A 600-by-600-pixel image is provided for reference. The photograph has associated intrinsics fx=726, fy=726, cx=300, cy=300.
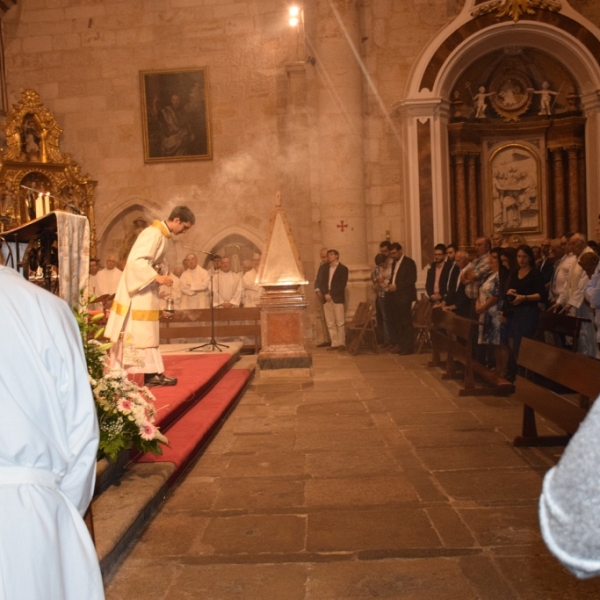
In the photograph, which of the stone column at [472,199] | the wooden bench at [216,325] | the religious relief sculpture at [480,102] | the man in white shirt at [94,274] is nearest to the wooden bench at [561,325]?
the wooden bench at [216,325]

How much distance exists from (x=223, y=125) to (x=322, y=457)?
961 centimetres

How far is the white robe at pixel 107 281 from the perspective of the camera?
13.3 meters

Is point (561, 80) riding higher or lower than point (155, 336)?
higher

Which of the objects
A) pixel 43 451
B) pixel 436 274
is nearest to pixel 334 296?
pixel 436 274

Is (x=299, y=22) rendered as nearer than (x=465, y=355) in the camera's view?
No

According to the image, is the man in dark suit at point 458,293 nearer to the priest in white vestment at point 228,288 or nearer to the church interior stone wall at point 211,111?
the church interior stone wall at point 211,111

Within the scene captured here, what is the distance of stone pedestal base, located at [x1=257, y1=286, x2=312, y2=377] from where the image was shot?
9.23 m

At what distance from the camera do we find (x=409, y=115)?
12.7 meters

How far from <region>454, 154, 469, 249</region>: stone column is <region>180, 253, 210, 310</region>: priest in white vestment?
4702 millimetres

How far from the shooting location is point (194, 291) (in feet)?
43.0

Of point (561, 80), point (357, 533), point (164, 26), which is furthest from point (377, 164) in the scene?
point (357, 533)

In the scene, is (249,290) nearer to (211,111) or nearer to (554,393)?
(211,111)

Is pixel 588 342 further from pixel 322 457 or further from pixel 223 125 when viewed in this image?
pixel 223 125

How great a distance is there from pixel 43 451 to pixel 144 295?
524 cm
